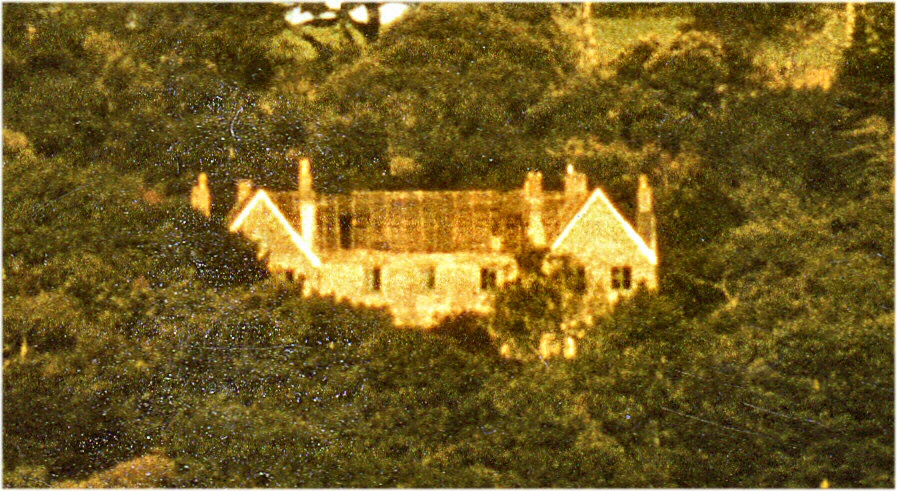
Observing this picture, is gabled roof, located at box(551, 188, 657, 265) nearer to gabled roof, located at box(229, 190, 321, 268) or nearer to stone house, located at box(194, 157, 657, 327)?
stone house, located at box(194, 157, 657, 327)

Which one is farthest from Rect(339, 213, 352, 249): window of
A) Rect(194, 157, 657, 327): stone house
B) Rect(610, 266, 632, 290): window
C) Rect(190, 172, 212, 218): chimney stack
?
Rect(610, 266, 632, 290): window

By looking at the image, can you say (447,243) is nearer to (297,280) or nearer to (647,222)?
(297,280)

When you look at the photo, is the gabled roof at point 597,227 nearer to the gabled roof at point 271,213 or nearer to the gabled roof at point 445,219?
the gabled roof at point 445,219

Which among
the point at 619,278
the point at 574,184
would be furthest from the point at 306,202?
the point at 619,278

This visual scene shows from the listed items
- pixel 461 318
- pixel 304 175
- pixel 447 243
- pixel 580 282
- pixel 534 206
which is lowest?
pixel 461 318

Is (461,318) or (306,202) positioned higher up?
(306,202)

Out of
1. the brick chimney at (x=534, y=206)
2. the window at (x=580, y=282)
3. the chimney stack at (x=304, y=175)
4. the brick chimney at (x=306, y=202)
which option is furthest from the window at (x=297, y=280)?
the window at (x=580, y=282)
